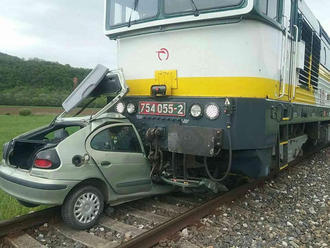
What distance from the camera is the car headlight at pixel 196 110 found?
455cm

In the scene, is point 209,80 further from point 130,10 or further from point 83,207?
point 83,207

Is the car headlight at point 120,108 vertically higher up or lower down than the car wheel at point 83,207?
higher up

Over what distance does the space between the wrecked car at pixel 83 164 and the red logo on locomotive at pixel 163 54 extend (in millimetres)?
723

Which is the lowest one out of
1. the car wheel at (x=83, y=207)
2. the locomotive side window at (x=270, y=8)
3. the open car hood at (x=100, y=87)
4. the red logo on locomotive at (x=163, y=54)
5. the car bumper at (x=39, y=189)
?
the car wheel at (x=83, y=207)

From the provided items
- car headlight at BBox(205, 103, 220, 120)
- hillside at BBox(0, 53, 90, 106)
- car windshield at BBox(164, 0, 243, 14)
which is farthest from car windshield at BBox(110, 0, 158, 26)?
hillside at BBox(0, 53, 90, 106)

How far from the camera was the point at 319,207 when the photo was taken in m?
5.18

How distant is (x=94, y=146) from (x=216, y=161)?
1998 mm

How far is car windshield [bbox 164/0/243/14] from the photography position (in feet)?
14.2

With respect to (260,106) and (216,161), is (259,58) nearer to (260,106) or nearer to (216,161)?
(260,106)

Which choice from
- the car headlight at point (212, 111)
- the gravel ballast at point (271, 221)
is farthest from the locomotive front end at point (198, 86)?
the gravel ballast at point (271, 221)

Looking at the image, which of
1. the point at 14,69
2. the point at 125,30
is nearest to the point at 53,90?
the point at 14,69

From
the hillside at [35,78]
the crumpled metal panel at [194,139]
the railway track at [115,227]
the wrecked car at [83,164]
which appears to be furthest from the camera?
the hillside at [35,78]

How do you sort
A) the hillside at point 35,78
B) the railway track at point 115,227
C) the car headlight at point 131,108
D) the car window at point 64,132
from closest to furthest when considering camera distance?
the railway track at point 115,227, the car window at point 64,132, the car headlight at point 131,108, the hillside at point 35,78

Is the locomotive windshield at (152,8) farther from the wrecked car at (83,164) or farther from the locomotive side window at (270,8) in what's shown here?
the wrecked car at (83,164)
